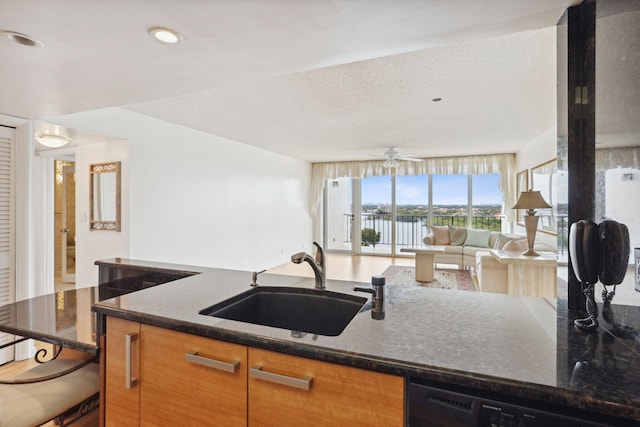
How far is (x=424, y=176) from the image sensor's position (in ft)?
24.1

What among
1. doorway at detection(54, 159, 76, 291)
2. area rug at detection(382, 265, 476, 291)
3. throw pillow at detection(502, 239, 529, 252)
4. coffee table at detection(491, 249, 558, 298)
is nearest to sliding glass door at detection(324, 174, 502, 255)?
area rug at detection(382, 265, 476, 291)

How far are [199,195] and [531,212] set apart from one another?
4.15 metres

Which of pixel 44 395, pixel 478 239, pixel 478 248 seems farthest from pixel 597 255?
pixel 478 239

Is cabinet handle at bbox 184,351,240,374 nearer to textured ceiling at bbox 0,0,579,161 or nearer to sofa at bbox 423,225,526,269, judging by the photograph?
textured ceiling at bbox 0,0,579,161

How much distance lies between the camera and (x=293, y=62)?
1.74 metres

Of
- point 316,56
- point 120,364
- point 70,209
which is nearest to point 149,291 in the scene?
point 120,364

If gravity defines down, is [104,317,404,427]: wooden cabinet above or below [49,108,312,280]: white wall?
below

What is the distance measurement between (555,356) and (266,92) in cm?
288

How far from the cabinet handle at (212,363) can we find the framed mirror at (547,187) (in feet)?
13.9

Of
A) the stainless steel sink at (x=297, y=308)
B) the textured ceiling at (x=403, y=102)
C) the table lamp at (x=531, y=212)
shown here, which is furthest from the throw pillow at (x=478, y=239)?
the stainless steel sink at (x=297, y=308)

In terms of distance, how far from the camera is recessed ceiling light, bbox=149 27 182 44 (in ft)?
4.54

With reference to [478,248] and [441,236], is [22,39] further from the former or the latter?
[441,236]

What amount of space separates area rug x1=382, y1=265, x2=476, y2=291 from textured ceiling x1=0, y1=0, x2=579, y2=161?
2.39 metres

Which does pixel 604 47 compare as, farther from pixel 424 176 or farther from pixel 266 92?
pixel 424 176
